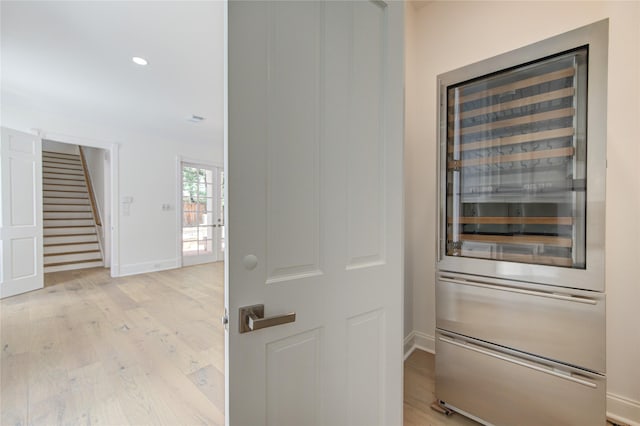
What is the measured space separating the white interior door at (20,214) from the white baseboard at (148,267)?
41.6 inches

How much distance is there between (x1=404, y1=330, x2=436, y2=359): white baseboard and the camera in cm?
228

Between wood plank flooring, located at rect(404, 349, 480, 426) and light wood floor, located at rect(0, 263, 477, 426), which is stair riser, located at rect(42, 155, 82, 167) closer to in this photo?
A: light wood floor, located at rect(0, 263, 477, 426)

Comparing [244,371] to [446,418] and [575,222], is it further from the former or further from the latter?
[575,222]

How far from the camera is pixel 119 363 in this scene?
2.13 meters

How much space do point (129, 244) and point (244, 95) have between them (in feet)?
17.7

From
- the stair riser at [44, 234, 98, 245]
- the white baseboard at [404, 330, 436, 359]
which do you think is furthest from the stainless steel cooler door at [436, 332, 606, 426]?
the stair riser at [44, 234, 98, 245]

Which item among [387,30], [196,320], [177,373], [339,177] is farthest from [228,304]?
[196,320]

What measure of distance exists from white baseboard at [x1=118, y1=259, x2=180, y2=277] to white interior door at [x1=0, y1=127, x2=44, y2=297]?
106cm

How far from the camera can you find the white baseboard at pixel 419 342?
228 cm

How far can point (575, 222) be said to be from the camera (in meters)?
1.28

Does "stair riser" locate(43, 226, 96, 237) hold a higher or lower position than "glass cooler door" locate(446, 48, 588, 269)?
lower

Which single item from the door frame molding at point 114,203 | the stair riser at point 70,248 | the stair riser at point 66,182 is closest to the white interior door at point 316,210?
the door frame molding at point 114,203

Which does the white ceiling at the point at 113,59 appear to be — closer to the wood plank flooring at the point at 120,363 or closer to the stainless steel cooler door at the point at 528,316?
the stainless steel cooler door at the point at 528,316

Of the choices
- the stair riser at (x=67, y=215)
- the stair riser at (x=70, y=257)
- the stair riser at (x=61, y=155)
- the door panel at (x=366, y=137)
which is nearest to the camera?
the door panel at (x=366, y=137)
